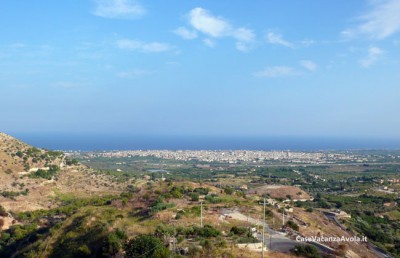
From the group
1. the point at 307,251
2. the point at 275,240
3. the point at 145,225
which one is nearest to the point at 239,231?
the point at 275,240

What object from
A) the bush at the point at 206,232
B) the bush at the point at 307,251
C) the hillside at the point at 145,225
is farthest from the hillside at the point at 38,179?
the bush at the point at 307,251

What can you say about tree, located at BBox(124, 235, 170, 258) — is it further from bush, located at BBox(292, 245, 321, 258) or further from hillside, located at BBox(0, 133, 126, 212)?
hillside, located at BBox(0, 133, 126, 212)

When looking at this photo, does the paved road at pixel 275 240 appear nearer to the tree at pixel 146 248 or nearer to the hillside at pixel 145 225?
the hillside at pixel 145 225

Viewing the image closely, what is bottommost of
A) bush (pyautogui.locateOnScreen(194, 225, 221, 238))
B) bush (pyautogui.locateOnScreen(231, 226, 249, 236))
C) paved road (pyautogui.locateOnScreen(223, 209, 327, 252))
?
paved road (pyautogui.locateOnScreen(223, 209, 327, 252))

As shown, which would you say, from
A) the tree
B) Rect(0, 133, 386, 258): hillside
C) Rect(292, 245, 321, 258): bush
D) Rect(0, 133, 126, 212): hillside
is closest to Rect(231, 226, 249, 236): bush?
Rect(0, 133, 386, 258): hillside

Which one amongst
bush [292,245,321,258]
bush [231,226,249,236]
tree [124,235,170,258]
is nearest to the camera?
tree [124,235,170,258]

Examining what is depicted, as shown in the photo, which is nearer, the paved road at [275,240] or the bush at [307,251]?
the bush at [307,251]

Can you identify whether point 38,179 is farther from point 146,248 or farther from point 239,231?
point 146,248

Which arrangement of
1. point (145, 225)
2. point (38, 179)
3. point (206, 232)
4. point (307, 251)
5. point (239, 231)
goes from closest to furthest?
1. point (307, 251)
2. point (206, 232)
3. point (239, 231)
4. point (145, 225)
5. point (38, 179)

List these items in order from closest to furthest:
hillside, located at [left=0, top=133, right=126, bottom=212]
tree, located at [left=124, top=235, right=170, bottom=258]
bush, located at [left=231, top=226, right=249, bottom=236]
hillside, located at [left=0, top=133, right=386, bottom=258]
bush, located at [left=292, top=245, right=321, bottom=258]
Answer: tree, located at [left=124, top=235, right=170, bottom=258] < bush, located at [left=292, top=245, right=321, bottom=258] < hillside, located at [left=0, top=133, right=386, bottom=258] < bush, located at [left=231, top=226, right=249, bottom=236] < hillside, located at [left=0, top=133, right=126, bottom=212]
